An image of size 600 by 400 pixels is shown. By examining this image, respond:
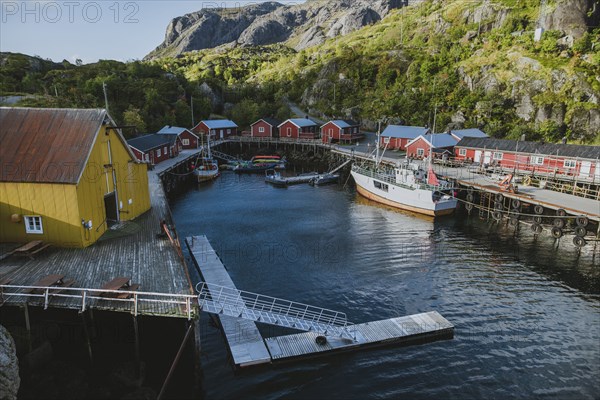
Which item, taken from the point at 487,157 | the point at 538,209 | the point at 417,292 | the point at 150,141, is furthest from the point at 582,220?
the point at 150,141

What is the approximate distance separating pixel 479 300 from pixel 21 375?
69.2ft

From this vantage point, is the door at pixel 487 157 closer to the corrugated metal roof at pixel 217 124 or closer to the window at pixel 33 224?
the window at pixel 33 224

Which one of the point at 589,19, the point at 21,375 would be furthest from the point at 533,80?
the point at 21,375

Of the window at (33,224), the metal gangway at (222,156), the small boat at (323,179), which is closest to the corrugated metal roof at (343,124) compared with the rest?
the small boat at (323,179)

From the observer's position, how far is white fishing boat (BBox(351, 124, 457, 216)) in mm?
37406

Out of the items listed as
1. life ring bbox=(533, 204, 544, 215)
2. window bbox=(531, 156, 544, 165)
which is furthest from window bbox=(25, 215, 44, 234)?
window bbox=(531, 156, 544, 165)

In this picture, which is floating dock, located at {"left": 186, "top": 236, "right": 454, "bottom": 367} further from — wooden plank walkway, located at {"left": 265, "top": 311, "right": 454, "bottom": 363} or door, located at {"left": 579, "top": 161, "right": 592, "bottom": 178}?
door, located at {"left": 579, "top": 161, "right": 592, "bottom": 178}

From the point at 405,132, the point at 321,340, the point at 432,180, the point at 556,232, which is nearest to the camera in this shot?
the point at 321,340

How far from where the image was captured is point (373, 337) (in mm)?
17891

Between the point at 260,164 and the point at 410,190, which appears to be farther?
the point at 260,164

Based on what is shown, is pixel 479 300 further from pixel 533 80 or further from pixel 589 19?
pixel 589 19

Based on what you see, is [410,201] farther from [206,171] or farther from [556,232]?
[206,171]

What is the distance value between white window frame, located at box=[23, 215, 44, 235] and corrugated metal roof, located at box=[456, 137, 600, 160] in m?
43.9

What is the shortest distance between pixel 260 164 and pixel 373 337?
1842 inches
